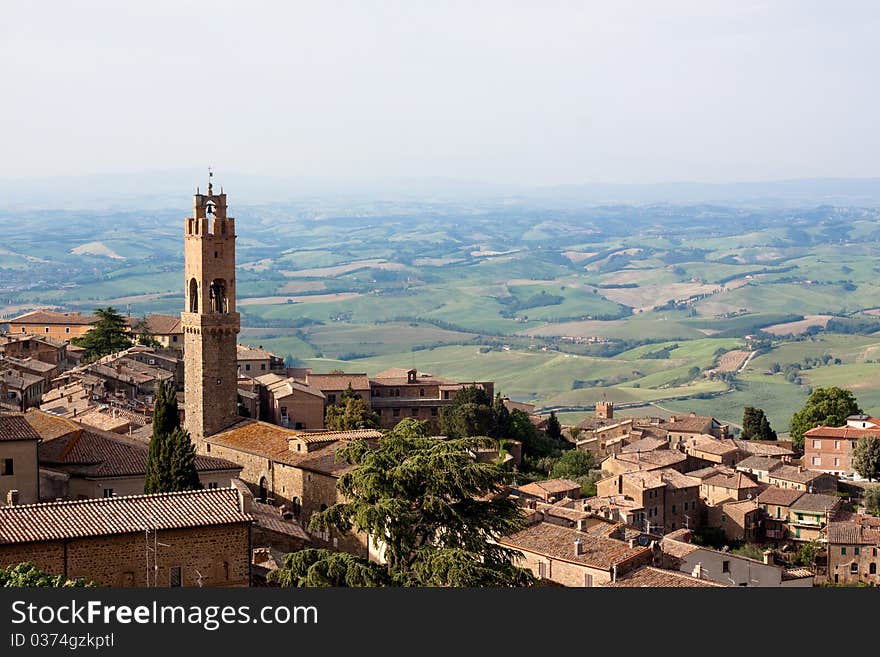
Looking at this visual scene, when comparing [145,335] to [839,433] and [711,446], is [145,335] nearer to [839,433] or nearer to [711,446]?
[711,446]

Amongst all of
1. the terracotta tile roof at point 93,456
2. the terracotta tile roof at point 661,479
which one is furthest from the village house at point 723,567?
the terracotta tile roof at point 93,456

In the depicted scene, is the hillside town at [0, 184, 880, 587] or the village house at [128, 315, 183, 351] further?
the village house at [128, 315, 183, 351]

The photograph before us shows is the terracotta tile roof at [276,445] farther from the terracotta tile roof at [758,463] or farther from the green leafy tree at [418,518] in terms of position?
the terracotta tile roof at [758,463]

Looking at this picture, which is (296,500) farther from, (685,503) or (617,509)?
(685,503)

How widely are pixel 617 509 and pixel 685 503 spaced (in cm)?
663

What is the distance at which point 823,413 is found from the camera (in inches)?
2559

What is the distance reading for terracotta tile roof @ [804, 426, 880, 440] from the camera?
58.9 m

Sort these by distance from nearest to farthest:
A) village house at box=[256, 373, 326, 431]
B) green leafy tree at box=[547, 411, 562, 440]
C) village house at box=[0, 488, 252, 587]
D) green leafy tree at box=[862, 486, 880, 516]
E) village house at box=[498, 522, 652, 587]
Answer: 1. village house at box=[0, 488, 252, 587]
2. village house at box=[498, 522, 652, 587]
3. village house at box=[256, 373, 326, 431]
4. green leafy tree at box=[862, 486, 880, 516]
5. green leafy tree at box=[547, 411, 562, 440]

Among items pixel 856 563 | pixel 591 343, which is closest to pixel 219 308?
pixel 856 563

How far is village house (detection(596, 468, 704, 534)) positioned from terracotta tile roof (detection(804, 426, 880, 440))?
12070mm

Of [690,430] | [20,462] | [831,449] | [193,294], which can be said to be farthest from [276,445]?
[690,430]

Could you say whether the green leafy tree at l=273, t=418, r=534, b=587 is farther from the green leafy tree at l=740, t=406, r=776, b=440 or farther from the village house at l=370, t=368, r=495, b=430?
the green leafy tree at l=740, t=406, r=776, b=440

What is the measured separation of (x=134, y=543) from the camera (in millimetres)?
20484

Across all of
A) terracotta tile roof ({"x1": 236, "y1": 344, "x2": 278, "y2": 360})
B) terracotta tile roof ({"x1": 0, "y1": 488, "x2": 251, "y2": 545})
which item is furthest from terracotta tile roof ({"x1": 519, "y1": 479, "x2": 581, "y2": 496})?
terracotta tile roof ({"x1": 0, "y1": 488, "x2": 251, "y2": 545})
